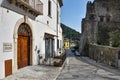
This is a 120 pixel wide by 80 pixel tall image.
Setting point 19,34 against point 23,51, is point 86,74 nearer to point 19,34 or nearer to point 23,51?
point 23,51

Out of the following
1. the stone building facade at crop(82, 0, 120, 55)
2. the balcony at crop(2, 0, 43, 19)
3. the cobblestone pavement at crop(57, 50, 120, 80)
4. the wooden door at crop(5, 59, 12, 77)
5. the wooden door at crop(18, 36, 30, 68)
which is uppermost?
the stone building facade at crop(82, 0, 120, 55)

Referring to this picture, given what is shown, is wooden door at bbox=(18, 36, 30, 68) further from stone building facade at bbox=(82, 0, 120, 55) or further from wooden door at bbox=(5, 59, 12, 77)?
stone building facade at bbox=(82, 0, 120, 55)

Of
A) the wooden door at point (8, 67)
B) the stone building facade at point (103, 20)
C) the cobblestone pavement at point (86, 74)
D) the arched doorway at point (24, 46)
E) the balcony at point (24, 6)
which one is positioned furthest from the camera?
the stone building facade at point (103, 20)

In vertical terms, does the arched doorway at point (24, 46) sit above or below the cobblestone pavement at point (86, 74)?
above

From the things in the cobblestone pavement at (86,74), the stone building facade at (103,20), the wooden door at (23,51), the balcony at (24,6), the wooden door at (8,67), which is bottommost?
the cobblestone pavement at (86,74)

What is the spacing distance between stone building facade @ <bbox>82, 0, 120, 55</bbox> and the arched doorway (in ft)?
85.5

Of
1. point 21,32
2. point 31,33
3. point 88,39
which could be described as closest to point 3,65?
point 21,32

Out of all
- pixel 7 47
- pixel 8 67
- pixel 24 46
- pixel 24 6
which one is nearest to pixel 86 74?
pixel 24 46

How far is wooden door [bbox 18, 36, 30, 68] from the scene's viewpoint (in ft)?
45.5

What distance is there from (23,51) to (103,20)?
29.5 meters

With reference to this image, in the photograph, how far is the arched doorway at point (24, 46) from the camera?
1379 cm

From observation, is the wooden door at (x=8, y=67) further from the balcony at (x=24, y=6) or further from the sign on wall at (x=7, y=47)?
the balcony at (x=24, y=6)

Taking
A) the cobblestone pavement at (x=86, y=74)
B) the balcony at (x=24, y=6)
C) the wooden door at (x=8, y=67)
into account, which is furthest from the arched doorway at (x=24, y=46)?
the cobblestone pavement at (x=86, y=74)

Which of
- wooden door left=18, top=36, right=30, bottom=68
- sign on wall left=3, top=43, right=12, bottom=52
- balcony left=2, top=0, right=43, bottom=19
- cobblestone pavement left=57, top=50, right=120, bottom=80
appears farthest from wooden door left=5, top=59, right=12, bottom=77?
balcony left=2, top=0, right=43, bottom=19
